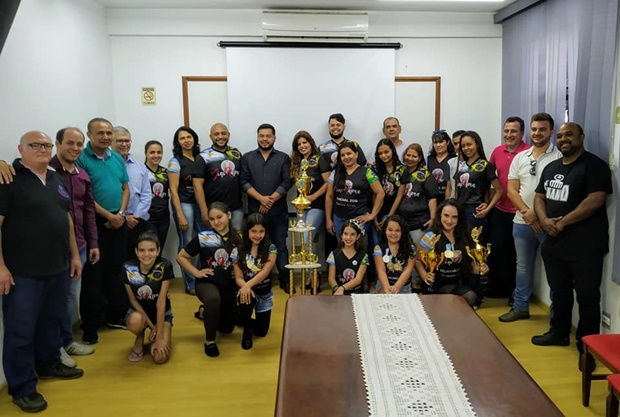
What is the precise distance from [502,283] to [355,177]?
1.59 metres

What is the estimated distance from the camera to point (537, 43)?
4141 mm

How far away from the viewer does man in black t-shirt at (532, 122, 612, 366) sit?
2967 millimetres

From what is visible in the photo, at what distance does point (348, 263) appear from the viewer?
3557 millimetres

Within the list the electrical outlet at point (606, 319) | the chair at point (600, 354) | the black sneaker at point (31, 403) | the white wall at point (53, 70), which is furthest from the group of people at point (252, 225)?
the chair at point (600, 354)

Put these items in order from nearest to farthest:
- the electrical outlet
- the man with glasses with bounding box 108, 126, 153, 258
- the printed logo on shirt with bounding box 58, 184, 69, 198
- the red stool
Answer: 1. the red stool
2. the printed logo on shirt with bounding box 58, 184, 69, 198
3. the electrical outlet
4. the man with glasses with bounding box 108, 126, 153, 258

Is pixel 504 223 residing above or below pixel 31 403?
above

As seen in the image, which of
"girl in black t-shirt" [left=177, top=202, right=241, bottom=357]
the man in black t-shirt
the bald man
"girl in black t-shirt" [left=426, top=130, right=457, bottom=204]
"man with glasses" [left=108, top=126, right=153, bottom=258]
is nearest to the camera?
the man in black t-shirt

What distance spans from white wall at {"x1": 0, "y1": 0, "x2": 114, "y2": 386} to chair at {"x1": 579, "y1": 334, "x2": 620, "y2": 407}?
3.22 m

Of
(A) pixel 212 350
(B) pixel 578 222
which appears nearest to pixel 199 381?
(A) pixel 212 350

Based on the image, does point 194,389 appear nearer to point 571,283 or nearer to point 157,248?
point 157,248

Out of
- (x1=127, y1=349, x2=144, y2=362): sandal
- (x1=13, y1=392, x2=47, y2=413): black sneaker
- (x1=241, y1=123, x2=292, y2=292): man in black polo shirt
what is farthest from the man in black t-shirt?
(x1=13, y1=392, x2=47, y2=413): black sneaker

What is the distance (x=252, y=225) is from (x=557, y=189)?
2.00 m

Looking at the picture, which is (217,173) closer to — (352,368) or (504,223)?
(504,223)

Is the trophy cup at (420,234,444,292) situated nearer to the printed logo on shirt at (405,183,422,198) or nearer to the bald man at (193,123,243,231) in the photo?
the printed logo on shirt at (405,183,422,198)
